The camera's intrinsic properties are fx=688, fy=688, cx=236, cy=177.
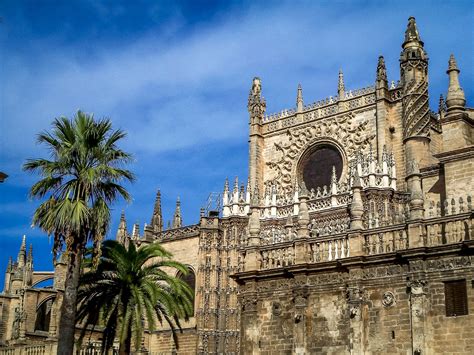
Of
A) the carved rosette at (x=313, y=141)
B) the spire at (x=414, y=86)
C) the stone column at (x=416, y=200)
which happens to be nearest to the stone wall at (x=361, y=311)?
the stone column at (x=416, y=200)

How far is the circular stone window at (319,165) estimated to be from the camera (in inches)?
1624

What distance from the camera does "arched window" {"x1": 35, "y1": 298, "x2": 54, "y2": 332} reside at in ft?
143

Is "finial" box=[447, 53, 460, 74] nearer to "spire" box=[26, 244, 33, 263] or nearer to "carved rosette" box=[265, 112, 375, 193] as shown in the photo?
"carved rosette" box=[265, 112, 375, 193]

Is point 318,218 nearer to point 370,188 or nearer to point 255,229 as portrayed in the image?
point 370,188

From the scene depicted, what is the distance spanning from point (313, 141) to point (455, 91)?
58.5 ft

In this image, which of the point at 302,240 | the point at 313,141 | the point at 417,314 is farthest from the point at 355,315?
the point at 313,141

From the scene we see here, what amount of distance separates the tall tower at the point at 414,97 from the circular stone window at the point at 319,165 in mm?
5458

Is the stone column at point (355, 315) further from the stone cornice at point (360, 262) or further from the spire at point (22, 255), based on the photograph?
the spire at point (22, 255)

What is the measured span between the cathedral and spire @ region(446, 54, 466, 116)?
0.16 feet

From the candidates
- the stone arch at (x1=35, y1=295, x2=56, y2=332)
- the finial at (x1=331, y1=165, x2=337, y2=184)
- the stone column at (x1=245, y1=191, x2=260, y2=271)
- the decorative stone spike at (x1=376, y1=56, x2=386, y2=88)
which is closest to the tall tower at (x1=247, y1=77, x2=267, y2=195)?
the finial at (x1=331, y1=165, x2=337, y2=184)

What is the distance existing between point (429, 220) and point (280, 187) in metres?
23.0

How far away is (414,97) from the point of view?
3694 cm

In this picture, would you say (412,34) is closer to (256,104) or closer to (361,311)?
(256,104)

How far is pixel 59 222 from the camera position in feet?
67.5
